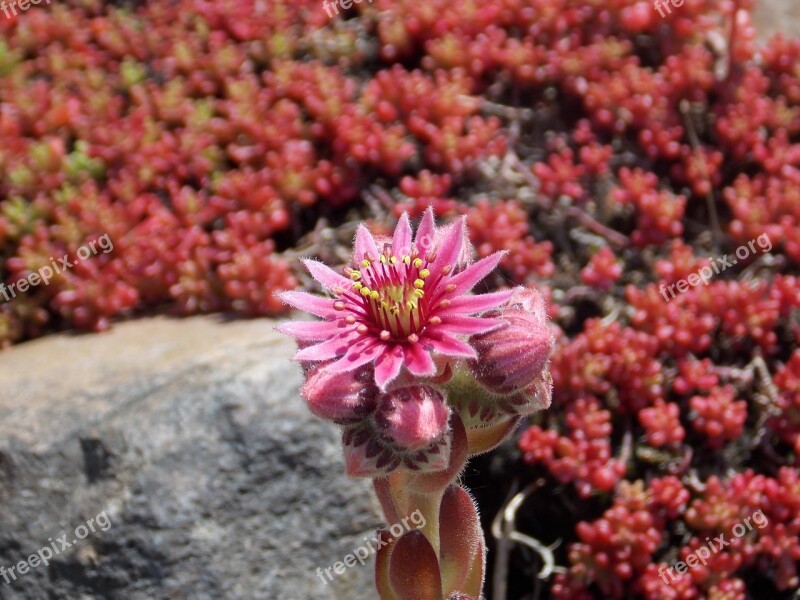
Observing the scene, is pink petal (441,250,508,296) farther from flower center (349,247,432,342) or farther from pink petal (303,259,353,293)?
pink petal (303,259,353,293)

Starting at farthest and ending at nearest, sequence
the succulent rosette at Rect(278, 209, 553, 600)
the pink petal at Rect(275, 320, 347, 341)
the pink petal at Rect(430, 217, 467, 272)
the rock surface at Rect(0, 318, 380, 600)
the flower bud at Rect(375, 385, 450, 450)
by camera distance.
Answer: the rock surface at Rect(0, 318, 380, 600) → the pink petal at Rect(430, 217, 467, 272) → the pink petal at Rect(275, 320, 347, 341) → the succulent rosette at Rect(278, 209, 553, 600) → the flower bud at Rect(375, 385, 450, 450)

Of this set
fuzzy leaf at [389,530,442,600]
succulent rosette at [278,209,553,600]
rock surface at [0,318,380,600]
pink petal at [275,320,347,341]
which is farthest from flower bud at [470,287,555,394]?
rock surface at [0,318,380,600]

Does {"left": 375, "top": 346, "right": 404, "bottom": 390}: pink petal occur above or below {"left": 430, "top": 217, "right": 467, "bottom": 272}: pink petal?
below

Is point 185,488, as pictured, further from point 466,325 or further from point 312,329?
point 466,325

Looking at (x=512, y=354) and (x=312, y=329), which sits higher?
(x=312, y=329)

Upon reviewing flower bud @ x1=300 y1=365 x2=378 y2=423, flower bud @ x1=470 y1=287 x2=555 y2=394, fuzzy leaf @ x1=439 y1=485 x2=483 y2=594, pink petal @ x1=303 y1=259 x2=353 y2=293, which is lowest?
fuzzy leaf @ x1=439 y1=485 x2=483 y2=594

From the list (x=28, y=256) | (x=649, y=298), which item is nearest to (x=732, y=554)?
(x=649, y=298)

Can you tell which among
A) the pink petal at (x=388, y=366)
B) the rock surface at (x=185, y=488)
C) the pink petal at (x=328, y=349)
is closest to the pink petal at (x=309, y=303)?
the pink petal at (x=328, y=349)

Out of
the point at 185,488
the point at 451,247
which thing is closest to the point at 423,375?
the point at 451,247
